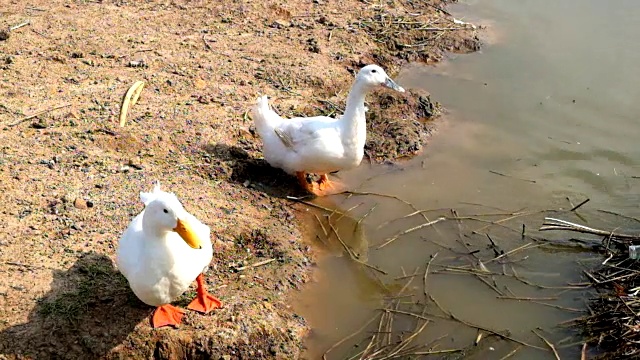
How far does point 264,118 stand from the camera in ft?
19.8

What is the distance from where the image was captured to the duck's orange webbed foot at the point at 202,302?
15.0ft

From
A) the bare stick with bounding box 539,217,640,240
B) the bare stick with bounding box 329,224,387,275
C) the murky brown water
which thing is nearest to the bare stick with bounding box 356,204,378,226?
the murky brown water

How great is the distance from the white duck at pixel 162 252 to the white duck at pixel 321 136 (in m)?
1.66

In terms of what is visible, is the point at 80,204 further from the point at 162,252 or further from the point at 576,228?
the point at 576,228

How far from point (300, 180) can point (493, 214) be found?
1725 millimetres

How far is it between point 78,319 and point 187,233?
3.31 feet

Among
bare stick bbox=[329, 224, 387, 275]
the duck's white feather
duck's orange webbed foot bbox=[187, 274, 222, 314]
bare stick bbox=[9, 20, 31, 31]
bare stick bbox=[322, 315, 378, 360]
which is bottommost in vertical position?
bare stick bbox=[322, 315, 378, 360]

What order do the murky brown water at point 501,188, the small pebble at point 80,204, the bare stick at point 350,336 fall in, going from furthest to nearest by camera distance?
1. the small pebble at point 80,204
2. the murky brown water at point 501,188
3. the bare stick at point 350,336

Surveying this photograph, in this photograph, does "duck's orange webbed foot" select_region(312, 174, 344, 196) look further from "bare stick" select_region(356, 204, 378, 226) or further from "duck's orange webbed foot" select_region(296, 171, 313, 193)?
"bare stick" select_region(356, 204, 378, 226)

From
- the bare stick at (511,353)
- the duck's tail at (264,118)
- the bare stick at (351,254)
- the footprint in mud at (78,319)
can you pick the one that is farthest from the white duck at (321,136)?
the bare stick at (511,353)

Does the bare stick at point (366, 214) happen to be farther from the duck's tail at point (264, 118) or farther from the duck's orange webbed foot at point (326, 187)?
the duck's tail at point (264, 118)

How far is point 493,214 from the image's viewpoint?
6.00 metres

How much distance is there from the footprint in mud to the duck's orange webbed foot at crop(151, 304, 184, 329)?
0.10 meters

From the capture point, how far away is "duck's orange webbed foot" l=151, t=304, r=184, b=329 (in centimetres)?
441
